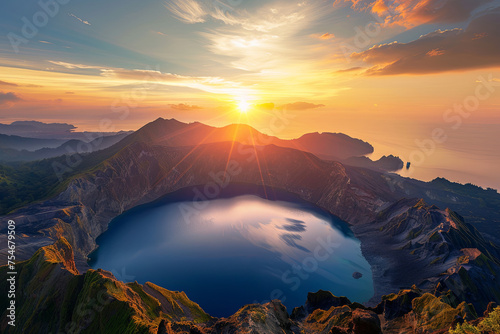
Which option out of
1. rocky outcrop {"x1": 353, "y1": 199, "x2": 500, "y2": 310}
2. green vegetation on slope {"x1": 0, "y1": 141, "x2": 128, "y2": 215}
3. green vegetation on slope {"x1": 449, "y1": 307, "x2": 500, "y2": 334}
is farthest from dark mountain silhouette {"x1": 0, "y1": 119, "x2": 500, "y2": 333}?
green vegetation on slope {"x1": 449, "y1": 307, "x2": 500, "y2": 334}

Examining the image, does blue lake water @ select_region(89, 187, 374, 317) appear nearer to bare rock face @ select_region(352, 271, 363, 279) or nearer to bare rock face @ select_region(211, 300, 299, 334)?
bare rock face @ select_region(352, 271, 363, 279)

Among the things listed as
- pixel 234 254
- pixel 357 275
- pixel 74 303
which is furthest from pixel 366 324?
pixel 234 254

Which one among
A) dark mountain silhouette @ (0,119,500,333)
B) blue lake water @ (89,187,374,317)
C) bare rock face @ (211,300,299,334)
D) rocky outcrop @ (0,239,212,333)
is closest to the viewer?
bare rock face @ (211,300,299,334)

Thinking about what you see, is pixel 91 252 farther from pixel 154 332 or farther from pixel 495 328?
pixel 495 328

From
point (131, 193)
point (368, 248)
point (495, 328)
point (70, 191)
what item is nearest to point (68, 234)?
point (70, 191)

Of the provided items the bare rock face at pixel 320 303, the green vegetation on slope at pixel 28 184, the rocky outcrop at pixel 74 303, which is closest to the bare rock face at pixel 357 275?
the bare rock face at pixel 320 303

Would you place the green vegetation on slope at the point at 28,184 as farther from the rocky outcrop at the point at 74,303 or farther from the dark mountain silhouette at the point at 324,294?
the rocky outcrop at the point at 74,303

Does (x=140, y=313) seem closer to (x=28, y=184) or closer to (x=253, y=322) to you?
(x=253, y=322)

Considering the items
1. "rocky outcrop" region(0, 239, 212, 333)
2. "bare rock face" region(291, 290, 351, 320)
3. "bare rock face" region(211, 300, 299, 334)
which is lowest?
"bare rock face" region(291, 290, 351, 320)
